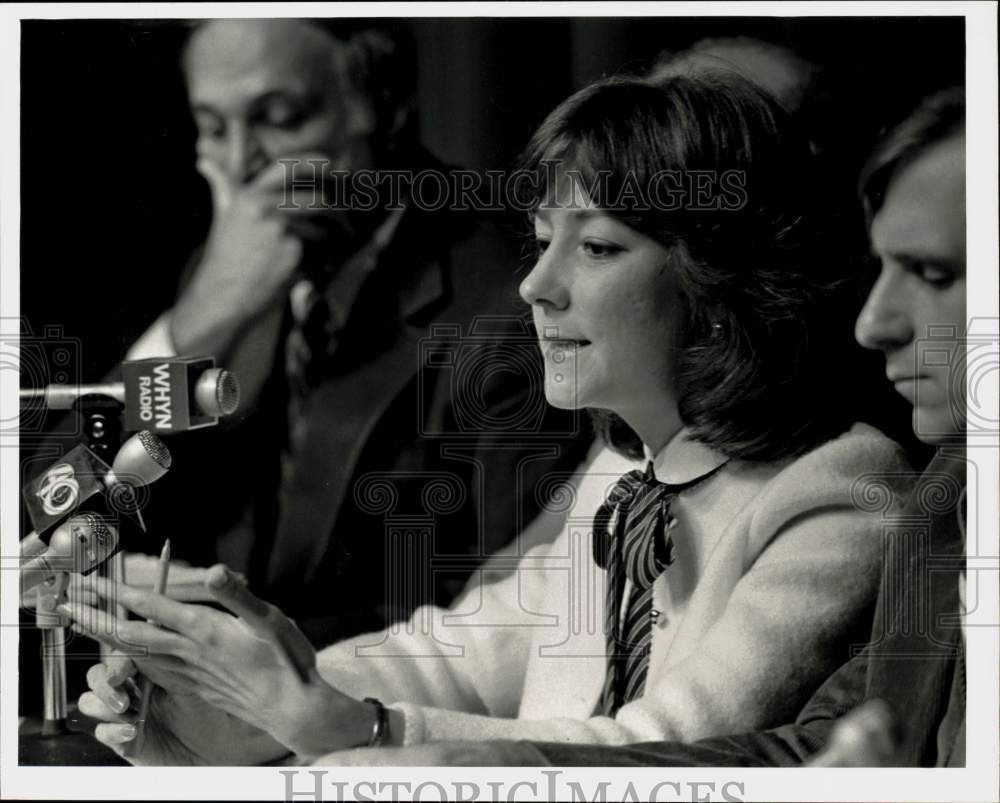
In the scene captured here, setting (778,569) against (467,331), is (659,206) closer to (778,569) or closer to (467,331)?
(467,331)

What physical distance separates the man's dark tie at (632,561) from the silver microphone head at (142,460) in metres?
0.90

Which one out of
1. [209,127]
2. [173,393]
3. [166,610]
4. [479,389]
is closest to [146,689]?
[166,610]

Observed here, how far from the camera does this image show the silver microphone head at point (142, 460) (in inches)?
87.4

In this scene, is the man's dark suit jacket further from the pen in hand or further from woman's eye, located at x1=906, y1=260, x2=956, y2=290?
the pen in hand

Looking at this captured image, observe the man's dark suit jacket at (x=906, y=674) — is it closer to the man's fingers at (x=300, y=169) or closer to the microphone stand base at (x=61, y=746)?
the microphone stand base at (x=61, y=746)

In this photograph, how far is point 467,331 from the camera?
2213 mm

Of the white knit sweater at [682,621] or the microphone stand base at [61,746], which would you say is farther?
Result: the microphone stand base at [61,746]

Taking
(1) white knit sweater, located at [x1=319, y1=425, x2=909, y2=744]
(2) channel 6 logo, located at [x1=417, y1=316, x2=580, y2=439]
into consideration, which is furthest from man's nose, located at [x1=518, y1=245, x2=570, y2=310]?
(1) white knit sweater, located at [x1=319, y1=425, x2=909, y2=744]

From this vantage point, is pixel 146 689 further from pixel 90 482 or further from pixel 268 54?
pixel 268 54

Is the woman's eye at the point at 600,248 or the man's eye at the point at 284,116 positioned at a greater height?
the man's eye at the point at 284,116

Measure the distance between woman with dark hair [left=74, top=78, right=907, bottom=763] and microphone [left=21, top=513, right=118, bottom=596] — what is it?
0.37ft

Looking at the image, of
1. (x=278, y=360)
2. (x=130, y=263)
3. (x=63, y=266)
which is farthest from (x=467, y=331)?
(x=63, y=266)

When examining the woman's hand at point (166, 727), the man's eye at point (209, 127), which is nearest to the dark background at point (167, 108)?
the man's eye at point (209, 127)

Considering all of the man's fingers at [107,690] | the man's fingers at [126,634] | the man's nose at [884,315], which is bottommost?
the man's fingers at [107,690]
